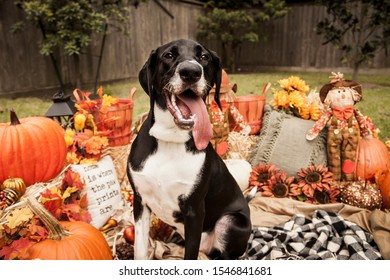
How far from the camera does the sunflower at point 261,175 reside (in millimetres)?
2707

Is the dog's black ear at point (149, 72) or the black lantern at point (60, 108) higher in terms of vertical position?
the dog's black ear at point (149, 72)

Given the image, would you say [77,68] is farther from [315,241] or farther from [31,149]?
[315,241]

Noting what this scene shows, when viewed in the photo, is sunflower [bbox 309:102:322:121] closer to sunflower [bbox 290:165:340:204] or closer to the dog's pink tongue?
sunflower [bbox 290:165:340:204]

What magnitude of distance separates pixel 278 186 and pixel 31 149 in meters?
1.79

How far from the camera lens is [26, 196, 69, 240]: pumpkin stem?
4.77ft

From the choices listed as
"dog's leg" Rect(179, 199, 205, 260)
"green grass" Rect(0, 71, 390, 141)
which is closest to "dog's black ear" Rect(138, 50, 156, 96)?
"dog's leg" Rect(179, 199, 205, 260)

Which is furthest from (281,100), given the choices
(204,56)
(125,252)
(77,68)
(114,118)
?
(77,68)

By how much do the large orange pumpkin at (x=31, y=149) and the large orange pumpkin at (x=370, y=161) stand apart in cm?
220

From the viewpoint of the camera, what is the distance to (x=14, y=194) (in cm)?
184

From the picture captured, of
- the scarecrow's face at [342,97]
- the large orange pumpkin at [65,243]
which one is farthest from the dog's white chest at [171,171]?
the scarecrow's face at [342,97]

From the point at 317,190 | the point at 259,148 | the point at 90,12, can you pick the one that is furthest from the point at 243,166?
the point at 90,12

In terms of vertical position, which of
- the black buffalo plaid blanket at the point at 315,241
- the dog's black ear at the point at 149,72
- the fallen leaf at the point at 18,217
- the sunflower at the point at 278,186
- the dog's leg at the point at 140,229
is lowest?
the black buffalo plaid blanket at the point at 315,241

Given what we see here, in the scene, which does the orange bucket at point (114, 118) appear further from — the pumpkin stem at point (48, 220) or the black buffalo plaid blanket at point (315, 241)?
the black buffalo plaid blanket at point (315, 241)

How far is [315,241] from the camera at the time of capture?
6.82 feet
